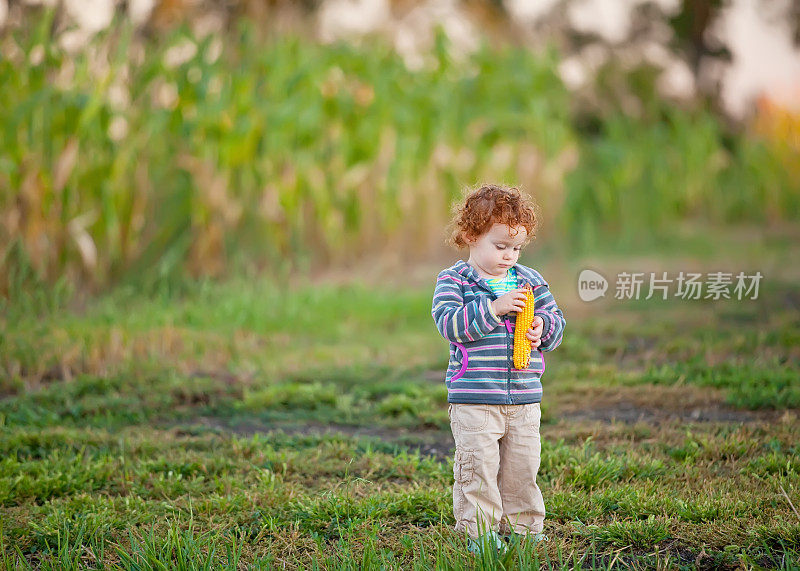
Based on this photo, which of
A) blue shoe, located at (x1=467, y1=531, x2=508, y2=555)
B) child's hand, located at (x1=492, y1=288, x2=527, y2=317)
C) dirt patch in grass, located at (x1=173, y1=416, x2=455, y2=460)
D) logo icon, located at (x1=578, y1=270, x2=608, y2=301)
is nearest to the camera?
blue shoe, located at (x1=467, y1=531, x2=508, y2=555)

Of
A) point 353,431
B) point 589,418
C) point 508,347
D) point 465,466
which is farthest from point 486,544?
point 589,418

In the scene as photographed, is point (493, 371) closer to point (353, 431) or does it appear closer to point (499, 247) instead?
point (499, 247)

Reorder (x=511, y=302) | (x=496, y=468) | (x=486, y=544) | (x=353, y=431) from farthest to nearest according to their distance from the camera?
(x=353, y=431) → (x=496, y=468) → (x=511, y=302) → (x=486, y=544)

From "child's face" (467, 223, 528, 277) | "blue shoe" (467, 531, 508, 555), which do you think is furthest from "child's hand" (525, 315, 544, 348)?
"blue shoe" (467, 531, 508, 555)

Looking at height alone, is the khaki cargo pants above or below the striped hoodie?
below

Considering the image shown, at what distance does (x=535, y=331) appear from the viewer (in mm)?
2539

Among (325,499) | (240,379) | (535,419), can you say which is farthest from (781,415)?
(240,379)

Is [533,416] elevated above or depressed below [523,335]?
below

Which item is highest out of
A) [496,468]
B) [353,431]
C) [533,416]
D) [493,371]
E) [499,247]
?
[499,247]

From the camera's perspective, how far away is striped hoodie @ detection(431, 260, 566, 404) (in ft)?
8.20

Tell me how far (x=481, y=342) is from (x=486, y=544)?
1.84 feet

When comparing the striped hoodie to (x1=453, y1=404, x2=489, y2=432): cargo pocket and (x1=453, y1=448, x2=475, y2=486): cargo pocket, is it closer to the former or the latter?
(x1=453, y1=404, x2=489, y2=432): cargo pocket

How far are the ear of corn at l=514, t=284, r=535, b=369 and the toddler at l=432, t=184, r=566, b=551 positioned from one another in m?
0.03

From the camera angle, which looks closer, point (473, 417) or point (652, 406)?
point (473, 417)
